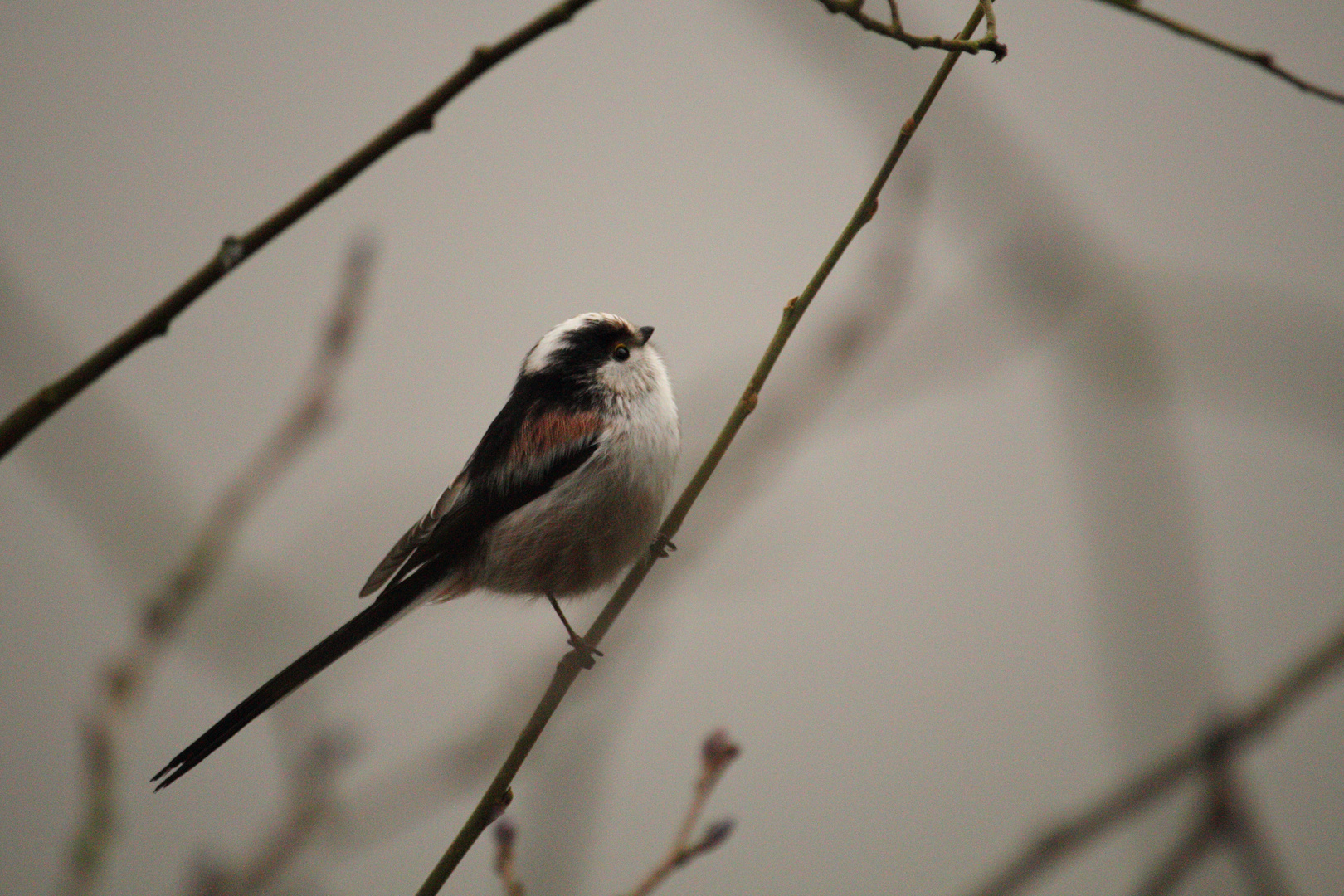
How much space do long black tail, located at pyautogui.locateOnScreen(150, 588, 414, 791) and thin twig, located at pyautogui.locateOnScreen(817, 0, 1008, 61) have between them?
5.00ft

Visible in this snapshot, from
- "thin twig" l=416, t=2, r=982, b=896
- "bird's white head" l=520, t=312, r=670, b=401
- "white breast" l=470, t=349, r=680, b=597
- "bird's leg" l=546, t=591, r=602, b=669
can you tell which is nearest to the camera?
"thin twig" l=416, t=2, r=982, b=896

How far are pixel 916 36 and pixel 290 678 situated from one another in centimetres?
174

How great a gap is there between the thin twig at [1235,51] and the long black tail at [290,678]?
173 centimetres

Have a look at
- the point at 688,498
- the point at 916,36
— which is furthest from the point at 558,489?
the point at 916,36

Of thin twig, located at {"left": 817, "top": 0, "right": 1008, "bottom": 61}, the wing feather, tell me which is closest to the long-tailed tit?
the wing feather

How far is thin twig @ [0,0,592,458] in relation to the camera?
3.53 ft

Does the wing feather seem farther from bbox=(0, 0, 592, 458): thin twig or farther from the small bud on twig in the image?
bbox=(0, 0, 592, 458): thin twig

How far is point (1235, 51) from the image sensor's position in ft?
3.97

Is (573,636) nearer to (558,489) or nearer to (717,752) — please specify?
(558,489)

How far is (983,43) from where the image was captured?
1.55m

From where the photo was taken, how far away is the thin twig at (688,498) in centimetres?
150

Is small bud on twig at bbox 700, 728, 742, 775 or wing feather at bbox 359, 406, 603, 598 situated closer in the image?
small bud on twig at bbox 700, 728, 742, 775

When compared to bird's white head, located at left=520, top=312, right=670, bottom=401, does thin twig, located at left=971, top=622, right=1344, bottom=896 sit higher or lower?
lower

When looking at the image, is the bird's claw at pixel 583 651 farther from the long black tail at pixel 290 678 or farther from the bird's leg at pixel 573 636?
the long black tail at pixel 290 678
